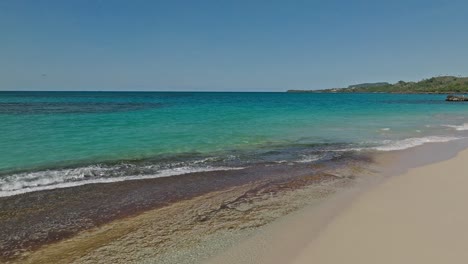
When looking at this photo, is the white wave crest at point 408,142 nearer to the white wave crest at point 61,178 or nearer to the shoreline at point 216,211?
the shoreline at point 216,211

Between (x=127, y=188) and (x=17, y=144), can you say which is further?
(x=17, y=144)

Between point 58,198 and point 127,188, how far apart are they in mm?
1712

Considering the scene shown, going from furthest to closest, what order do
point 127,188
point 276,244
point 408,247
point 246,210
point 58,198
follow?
1. point 127,188
2. point 58,198
3. point 246,210
4. point 276,244
5. point 408,247

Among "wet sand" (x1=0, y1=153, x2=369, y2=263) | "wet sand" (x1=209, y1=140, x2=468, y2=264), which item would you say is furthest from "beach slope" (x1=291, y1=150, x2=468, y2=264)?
"wet sand" (x1=0, y1=153, x2=369, y2=263)

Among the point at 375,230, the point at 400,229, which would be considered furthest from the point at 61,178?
the point at 400,229

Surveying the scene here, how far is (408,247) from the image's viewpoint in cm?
496

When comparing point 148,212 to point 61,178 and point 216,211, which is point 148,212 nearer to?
point 216,211

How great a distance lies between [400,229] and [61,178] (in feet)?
31.0

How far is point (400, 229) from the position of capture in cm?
564

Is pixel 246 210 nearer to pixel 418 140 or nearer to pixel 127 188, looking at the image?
pixel 127 188

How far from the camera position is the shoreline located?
5.13 m

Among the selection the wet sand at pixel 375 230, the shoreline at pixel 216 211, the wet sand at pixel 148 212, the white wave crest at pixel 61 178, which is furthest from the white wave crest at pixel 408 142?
the white wave crest at pixel 61 178

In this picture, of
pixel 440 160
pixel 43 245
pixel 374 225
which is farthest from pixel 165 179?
pixel 440 160

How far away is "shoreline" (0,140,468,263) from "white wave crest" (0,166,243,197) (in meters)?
0.49
